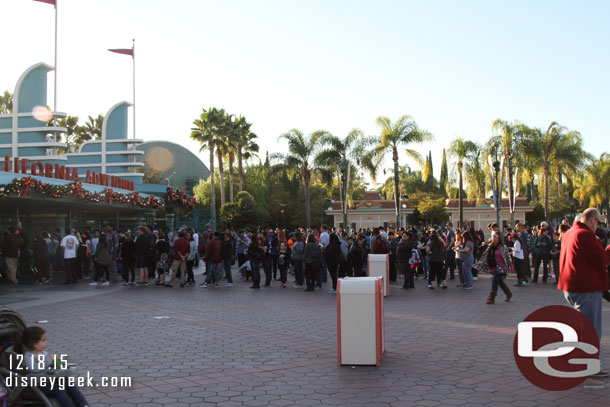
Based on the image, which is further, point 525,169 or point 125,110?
point 525,169

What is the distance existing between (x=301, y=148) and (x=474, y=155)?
12115mm

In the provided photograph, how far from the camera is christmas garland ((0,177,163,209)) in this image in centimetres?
1852

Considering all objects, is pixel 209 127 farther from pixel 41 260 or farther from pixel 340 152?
pixel 41 260

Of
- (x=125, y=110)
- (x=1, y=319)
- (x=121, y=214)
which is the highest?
(x=125, y=110)

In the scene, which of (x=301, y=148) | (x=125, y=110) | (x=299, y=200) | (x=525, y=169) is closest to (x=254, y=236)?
(x=125, y=110)

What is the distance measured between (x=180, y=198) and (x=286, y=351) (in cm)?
2480

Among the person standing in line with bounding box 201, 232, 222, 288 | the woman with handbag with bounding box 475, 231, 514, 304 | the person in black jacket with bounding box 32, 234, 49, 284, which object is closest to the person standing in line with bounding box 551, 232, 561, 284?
the woman with handbag with bounding box 475, 231, 514, 304

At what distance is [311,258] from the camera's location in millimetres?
15969

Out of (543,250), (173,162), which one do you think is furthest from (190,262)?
(173,162)

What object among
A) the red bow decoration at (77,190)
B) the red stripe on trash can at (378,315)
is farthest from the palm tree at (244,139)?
the red stripe on trash can at (378,315)

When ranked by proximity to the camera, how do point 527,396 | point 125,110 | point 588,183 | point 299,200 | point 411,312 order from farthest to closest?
point 299,200 → point 588,183 → point 125,110 → point 411,312 → point 527,396

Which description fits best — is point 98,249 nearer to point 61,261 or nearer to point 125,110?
point 61,261

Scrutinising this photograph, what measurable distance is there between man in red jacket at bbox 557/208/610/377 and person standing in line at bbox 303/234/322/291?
32.3 ft

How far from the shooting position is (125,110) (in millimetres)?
34844
